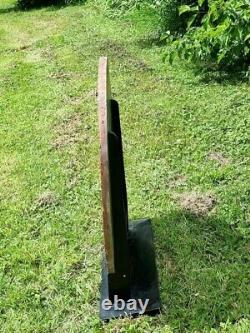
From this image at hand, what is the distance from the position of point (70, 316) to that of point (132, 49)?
467 cm

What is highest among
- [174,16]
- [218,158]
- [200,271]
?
[174,16]

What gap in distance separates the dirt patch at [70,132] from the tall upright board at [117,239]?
151cm

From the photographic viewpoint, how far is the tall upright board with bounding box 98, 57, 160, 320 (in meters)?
2.06

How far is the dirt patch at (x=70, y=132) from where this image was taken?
4.33 m

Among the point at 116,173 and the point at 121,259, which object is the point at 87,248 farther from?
the point at 116,173

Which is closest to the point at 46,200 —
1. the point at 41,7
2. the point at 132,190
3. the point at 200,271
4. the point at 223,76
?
the point at 132,190

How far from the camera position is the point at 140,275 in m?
2.74

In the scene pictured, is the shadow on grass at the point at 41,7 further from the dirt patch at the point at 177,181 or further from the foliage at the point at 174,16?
the dirt patch at the point at 177,181

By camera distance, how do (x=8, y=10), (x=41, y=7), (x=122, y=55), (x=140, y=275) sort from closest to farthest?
1. (x=140, y=275)
2. (x=122, y=55)
3. (x=41, y=7)
4. (x=8, y=10)

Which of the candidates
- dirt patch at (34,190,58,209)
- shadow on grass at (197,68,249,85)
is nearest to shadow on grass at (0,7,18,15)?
shadow on grass at (197,68,249,85)

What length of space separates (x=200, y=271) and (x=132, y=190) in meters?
0.98

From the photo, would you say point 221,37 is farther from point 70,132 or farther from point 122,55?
point 122,55

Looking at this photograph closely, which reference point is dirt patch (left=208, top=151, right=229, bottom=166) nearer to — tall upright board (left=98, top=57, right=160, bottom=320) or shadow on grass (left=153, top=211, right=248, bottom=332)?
shadow on grass (left=153, top=211, right=248, bottom=332)

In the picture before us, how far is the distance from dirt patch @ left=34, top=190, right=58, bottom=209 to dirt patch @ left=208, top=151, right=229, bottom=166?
4.24 feet
